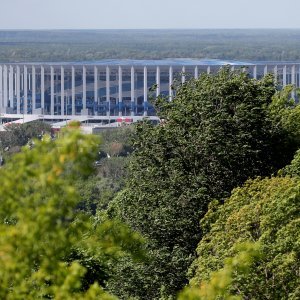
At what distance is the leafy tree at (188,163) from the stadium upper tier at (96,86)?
2821 inches

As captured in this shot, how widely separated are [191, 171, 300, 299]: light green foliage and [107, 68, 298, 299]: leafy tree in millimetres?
2747

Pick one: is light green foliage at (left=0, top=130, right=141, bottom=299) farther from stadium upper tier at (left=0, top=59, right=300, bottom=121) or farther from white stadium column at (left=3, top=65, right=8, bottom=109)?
white stadium column at (left=3, top=65, right=8, bottom=109)

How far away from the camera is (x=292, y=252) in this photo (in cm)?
1456

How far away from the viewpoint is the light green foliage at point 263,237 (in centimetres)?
1452

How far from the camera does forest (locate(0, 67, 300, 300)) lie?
7.71m

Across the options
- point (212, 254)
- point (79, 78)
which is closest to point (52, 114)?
point (79, 78)

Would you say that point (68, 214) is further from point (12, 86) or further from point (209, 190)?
point (12, 86)

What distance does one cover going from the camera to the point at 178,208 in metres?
21.8

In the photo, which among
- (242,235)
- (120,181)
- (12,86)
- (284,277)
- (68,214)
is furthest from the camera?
(12,86)

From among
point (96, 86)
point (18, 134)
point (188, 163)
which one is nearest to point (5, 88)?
point (96, 86)

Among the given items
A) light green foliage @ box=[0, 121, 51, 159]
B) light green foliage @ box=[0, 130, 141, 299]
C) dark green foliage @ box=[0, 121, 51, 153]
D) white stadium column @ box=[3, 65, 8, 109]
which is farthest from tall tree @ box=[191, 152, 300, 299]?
white stadium column @ box=[3, 65, 8, 109]

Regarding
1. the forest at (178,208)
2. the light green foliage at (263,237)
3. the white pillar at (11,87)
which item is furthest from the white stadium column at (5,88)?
the light green foliage at (263,237)

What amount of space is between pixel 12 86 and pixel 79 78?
991 cm

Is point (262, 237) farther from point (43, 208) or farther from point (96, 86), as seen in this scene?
point (96, 86)
